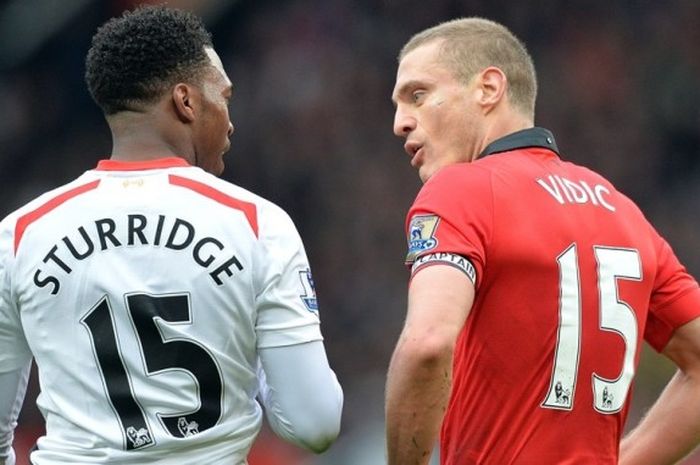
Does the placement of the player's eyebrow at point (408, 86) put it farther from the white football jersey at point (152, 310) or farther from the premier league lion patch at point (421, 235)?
A: the white football jersey at point (152, 310)

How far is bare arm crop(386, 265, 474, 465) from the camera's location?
3.24m

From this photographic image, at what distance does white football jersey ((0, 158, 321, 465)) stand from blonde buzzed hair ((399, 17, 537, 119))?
0.78 metres

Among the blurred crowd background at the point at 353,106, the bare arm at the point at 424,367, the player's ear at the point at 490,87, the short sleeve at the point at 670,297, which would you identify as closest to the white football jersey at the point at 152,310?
the bare arm at the point at 424,367

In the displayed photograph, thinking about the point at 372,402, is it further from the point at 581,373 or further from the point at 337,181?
the point at 581,373

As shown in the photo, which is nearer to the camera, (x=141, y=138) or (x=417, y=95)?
(x=141, y=138)

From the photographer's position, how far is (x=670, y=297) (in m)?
3.81

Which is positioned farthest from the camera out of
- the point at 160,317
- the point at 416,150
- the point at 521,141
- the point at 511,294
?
the point at 416,150

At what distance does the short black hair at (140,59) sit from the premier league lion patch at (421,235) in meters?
0.64

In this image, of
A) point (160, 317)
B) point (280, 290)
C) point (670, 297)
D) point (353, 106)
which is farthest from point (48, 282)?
point (353, 106)

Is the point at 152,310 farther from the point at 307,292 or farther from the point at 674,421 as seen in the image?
the point at 674,421

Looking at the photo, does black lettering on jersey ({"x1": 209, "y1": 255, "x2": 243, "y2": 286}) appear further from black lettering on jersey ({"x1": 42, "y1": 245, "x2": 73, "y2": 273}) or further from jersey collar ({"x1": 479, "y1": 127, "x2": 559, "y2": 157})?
jersey collar ({"x1": 479, "y1": 127, "x2": 559, "y2": 157})

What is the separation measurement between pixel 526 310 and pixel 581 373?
0.22 meters

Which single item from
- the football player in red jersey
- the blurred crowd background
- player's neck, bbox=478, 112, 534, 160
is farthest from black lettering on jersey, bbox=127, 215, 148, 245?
the blurred crowd background

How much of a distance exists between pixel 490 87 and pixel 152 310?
1130 millimetres
